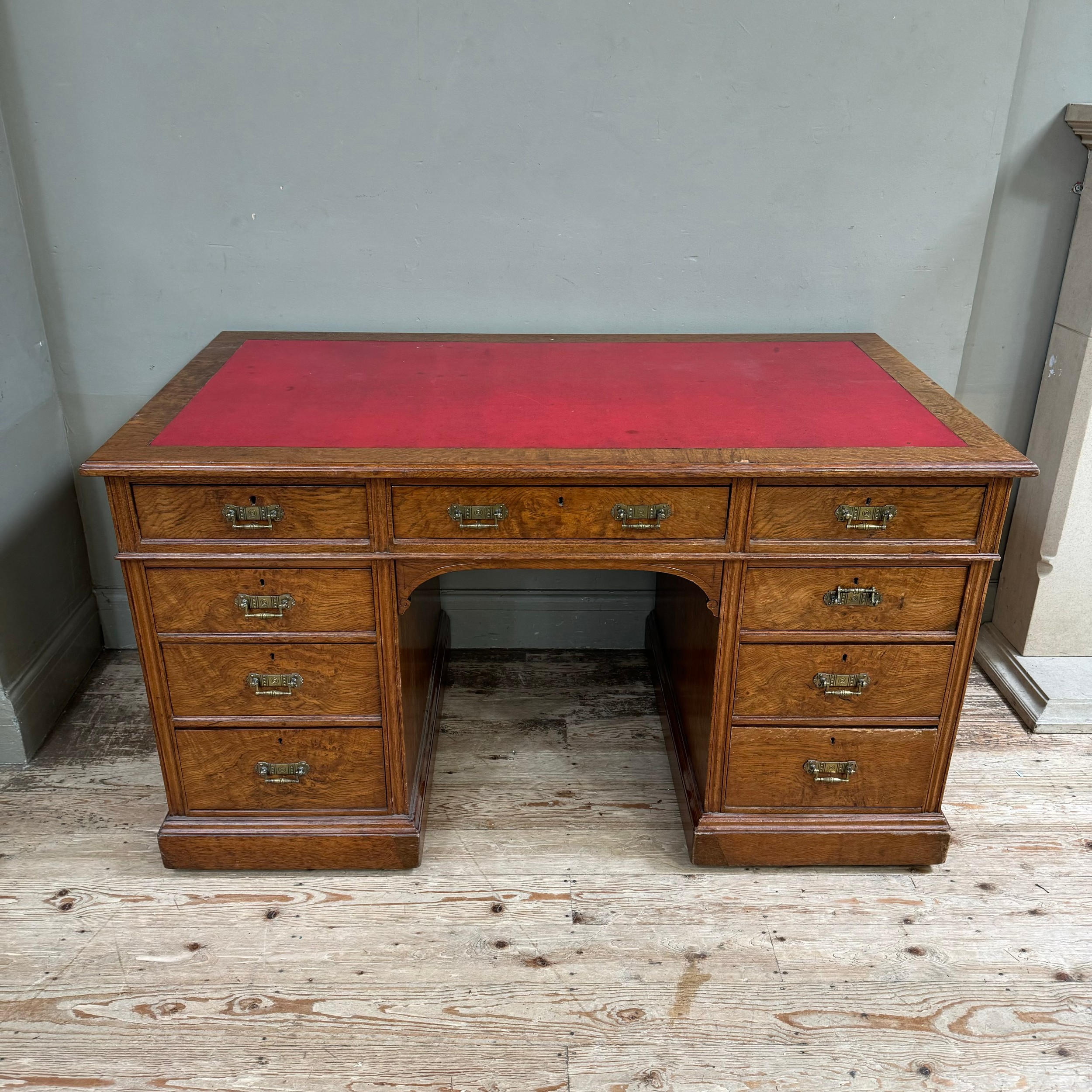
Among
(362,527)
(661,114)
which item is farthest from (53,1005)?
(661,114)

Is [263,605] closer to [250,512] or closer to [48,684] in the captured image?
[250,512]

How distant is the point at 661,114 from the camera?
2.28m

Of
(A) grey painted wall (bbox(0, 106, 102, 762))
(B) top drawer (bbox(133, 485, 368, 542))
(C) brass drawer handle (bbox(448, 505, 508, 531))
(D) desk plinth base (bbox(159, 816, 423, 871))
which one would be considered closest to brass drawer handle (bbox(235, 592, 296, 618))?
(B) top drawer (bbox(133, 485, 368, 542))

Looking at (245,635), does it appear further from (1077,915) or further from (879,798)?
(1077,915)

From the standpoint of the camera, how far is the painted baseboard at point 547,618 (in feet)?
9.21

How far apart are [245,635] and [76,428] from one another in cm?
113

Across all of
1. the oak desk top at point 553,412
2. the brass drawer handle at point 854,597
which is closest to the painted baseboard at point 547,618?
the oak desk top at point 553,412

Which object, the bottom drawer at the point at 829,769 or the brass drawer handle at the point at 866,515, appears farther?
the bottom drawer at the point at 829,769

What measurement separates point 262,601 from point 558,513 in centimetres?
60

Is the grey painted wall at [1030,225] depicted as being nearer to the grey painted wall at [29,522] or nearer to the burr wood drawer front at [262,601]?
the burr wood drawer front at [262,601]

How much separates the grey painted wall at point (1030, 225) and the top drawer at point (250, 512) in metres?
1.77

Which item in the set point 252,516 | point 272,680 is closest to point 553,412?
point 252,516

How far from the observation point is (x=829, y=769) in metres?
1.99

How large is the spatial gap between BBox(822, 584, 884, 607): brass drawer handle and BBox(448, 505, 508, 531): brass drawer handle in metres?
0.65
